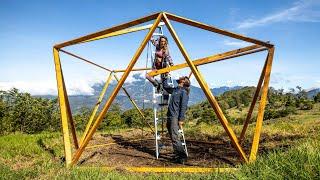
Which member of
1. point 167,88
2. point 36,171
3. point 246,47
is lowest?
point 36,171

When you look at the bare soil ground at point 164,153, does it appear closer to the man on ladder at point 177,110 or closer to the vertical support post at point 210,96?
the man on ladder at point 177,110

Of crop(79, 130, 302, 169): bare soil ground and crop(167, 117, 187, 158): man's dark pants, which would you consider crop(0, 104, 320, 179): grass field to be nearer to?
crop(79, 130, 302, 169): bare soil ground

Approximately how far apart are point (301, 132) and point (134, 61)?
732cm

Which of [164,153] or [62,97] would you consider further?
[164,153]

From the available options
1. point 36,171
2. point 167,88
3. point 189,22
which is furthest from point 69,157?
point 189,22

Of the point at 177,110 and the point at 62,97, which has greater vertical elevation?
the point at 62,97

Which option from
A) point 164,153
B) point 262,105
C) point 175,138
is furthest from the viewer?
point 164,153

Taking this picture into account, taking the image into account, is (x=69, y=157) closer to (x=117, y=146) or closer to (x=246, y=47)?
(x=117, y=146)

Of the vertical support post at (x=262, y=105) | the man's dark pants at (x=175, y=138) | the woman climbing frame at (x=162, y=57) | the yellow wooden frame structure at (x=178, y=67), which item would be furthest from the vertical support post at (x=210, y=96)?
the woman climbing frame at (x=162, y=57)

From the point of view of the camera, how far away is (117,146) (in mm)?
12516

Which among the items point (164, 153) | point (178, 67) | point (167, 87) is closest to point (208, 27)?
point (178, 67)

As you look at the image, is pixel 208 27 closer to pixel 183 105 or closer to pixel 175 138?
pixel 183 105

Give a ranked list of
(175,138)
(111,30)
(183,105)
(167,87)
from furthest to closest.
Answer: (167,87) < (183,105) < (175,138) < (111,30)

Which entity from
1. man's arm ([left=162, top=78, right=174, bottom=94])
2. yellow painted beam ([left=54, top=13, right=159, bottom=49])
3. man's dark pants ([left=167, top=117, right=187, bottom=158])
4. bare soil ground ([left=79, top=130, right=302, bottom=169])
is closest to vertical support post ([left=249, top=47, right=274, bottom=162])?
bare soil ground ([left=79, top=130, right=302, bottom=169])
